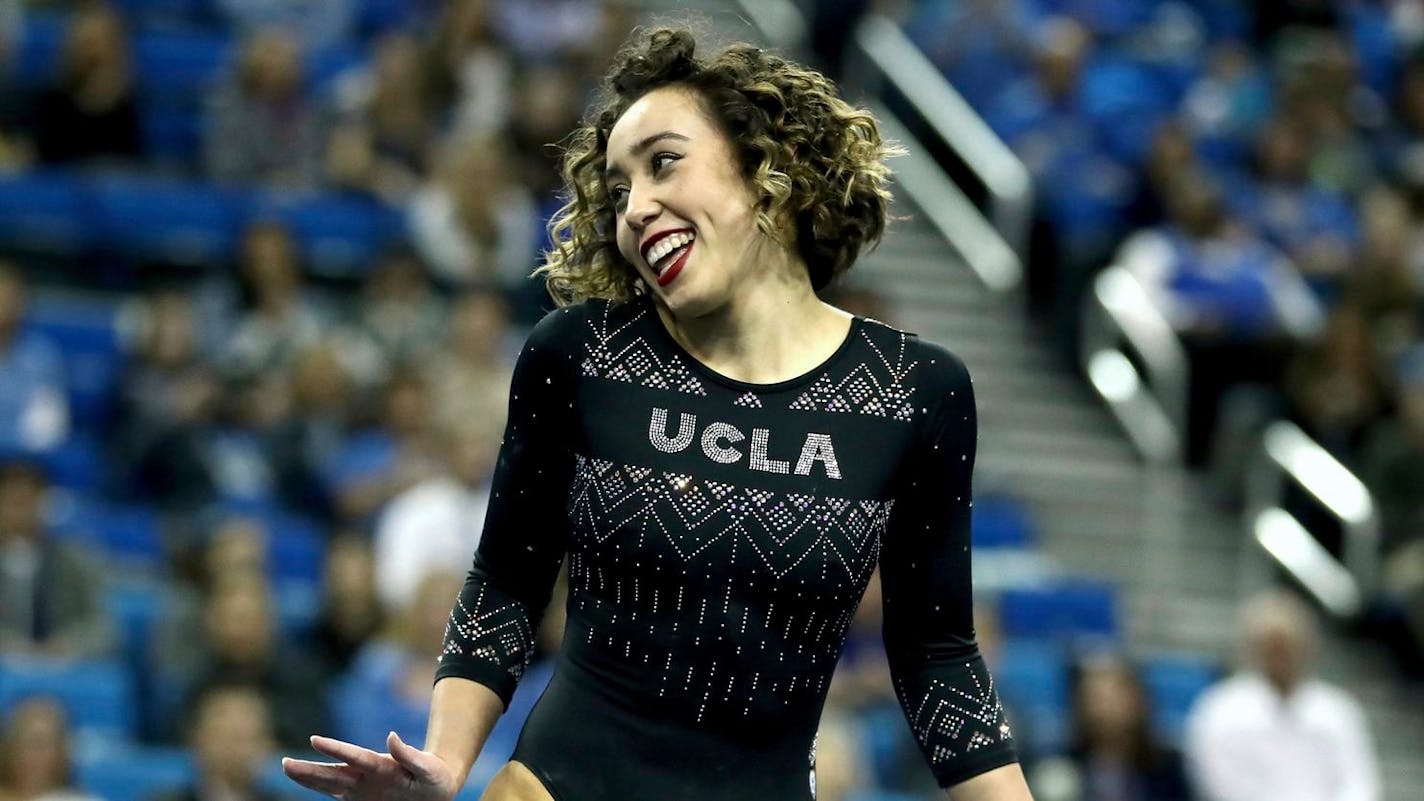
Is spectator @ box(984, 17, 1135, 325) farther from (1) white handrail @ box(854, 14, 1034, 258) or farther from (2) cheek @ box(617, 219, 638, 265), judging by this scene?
(2) cheek @ box(617, 219, 638, 265)

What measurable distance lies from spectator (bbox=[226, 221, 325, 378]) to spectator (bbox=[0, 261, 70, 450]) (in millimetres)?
727

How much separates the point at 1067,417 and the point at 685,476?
8174 mm

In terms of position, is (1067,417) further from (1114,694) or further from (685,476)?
(685,476)

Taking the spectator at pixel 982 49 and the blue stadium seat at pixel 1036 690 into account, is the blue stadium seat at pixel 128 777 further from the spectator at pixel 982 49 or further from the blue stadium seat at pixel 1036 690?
the spectator at pixel 982 49

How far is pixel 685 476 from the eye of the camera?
2756 mm

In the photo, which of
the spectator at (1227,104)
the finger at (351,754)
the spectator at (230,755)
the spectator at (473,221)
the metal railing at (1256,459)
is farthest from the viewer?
the spectator at (1227,104)

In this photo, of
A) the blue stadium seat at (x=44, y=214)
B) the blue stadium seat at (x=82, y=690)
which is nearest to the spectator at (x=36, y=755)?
the blue stadium seat at (x=82, y=690)

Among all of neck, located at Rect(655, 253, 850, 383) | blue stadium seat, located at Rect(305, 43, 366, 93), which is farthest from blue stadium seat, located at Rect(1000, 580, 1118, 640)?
neck, located at Rect(655, 253, 850, 383)

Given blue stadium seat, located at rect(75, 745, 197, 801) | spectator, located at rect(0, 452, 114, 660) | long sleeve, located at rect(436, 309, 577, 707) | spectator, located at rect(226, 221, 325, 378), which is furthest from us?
spectator, located at rect(226, 221, 325, 378)

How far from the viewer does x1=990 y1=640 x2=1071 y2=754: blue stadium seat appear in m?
7.60


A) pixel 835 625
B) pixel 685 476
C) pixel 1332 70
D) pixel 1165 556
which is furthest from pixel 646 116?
pixel 1332 70

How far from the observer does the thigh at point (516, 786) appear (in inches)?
107

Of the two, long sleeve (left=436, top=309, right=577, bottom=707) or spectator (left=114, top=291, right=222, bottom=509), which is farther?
spectator (left=114, top=291, right=222, bottom=509)

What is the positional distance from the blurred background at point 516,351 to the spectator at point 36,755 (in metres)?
0.01
